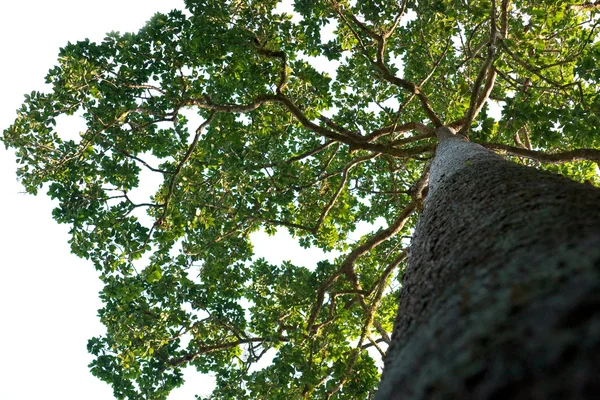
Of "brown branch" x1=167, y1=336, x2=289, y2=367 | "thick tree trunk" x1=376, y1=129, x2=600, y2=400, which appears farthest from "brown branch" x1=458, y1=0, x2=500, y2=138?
"brown branch" x1=167, y1=336, x2=289, y2=367

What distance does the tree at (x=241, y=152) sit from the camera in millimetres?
7328

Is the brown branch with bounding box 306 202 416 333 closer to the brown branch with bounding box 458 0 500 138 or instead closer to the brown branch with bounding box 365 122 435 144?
the brown branch with bounding box 365 122 435 144

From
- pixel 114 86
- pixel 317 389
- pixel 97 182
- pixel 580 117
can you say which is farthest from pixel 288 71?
pixel 317 389

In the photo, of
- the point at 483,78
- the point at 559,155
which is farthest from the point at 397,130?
the point at 559,155

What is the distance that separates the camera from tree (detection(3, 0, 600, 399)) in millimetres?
7328

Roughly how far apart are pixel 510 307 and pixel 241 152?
726 centimetres

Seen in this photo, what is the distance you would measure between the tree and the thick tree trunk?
554cm

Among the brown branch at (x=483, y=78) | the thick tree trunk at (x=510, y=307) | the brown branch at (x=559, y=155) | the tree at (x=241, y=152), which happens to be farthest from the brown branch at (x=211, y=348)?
the thick tree trunk at (x=510, y=307)

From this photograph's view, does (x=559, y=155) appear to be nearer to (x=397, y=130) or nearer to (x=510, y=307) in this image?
(x=397, y=130)

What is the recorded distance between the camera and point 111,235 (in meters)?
7.84

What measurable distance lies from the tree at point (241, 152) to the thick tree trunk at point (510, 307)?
5.54m

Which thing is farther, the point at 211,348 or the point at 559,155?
the point at 211,348

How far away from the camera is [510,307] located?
3.05 feet

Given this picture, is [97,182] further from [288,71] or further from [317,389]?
[317,389]
